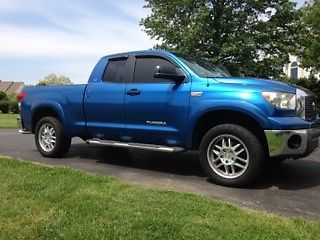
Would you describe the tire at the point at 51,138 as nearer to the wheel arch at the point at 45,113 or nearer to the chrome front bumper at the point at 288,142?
the wheel arch at the point at 45,113

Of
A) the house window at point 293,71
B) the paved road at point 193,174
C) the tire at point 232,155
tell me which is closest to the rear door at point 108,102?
the paved road at point 193,174

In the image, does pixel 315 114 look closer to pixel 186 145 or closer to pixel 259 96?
pixel 259 96

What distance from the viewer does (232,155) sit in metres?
6.41

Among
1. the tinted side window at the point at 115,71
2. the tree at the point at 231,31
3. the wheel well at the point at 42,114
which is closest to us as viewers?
the tinted side window at the point at 115,71

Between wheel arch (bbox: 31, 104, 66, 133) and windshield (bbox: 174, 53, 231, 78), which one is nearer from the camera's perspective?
windshield (bbox: 174, 53, 231, 78)

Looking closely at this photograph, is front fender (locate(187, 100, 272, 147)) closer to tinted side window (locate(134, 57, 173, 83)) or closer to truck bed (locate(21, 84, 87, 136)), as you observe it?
tinted side window (locate(134, 57, 173, 83))

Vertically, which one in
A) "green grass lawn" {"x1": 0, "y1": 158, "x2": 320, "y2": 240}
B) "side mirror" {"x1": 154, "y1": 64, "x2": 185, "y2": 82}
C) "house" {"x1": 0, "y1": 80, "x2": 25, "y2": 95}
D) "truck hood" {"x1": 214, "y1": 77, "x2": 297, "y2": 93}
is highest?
"house" {"x1": 0, "y1": 80, "x2": 25, "y2": 95}

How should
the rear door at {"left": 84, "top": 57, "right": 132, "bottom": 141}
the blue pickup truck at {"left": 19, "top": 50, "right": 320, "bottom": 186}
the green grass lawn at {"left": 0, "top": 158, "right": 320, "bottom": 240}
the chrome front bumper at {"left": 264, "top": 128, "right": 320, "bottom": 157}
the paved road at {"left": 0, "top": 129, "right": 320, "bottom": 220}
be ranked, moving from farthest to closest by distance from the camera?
1. the rear door at {"left": 84, "top": 57, "right": 132, "bottom": 141}
2. the blue pickup truck at {"left": 19, "top": 50, "right": 320, "bottom": 186}
3. the chrome front bumper at {"left": 264, "top": 128, "right": 320, "bottom": 157}
4. the paved road at {"left": 0, "top": 129, "right": 320, "bottom": 220}
5. the green grass lawn at {"left": 0, "top": 158, "right": 320, "bottom": 240}

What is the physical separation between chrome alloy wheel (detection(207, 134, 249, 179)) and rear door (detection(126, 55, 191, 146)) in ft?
1.82

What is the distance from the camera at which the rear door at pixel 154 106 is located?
271 inches

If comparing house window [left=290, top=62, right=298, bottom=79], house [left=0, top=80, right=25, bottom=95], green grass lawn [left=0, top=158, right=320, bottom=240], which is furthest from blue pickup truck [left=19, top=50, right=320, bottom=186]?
house [left=0, top=80, right=25, bottom=95]

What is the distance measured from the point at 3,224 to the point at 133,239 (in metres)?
1.29

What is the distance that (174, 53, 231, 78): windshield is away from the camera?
7.15 meters

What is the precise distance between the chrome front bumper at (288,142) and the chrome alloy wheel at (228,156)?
13.6 inches
